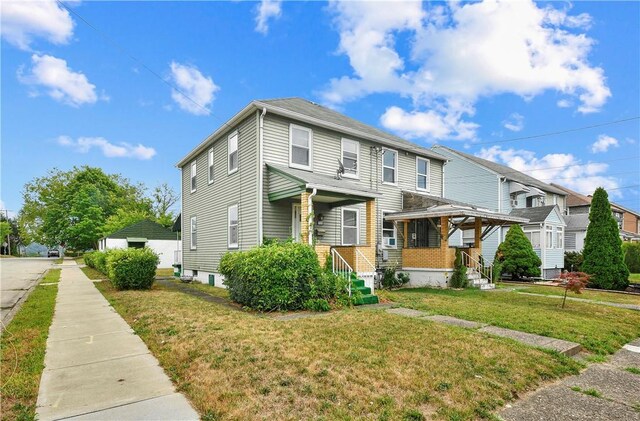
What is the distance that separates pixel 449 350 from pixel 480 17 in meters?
12.1

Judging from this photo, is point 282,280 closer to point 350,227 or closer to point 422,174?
point 350,227

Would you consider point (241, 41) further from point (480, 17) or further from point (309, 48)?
point (480, 17)

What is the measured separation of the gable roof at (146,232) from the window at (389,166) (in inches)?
849

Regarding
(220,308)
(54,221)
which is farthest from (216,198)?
(54,221)

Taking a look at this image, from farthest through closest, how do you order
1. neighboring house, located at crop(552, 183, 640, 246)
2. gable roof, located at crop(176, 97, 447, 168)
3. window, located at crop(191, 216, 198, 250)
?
neighboring house, located at crop(552, 183, 640, 246) < window, located at crop(191, 216, 198, 250) < gable roof, located at crop(176, 97, 447, 168)

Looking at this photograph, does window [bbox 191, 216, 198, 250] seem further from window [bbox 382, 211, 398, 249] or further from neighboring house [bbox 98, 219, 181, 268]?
neighboring house [bbox 98, 219, 181, 268]

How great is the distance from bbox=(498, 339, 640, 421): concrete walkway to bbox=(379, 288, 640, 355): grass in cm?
128

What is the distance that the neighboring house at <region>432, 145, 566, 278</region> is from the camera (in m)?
21.5

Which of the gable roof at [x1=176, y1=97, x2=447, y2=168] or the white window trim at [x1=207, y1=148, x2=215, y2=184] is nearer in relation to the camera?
the gable roof at [x1=176, y1=97, x2=447, y2=168]

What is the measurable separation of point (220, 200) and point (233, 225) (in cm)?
163

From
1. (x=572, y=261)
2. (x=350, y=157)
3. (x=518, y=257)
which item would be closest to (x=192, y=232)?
(x=350, y=157)

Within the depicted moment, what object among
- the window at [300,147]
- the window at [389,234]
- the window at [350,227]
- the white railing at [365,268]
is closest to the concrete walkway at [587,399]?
the white railing at [365,268]

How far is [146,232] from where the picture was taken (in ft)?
96.3

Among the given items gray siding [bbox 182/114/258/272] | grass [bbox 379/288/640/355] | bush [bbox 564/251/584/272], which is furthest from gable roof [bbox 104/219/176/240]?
bush [bbox 564/251/584/272]
